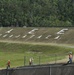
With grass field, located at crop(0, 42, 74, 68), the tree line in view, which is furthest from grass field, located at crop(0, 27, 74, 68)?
the tree line

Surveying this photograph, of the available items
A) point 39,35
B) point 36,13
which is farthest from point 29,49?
point 36,13

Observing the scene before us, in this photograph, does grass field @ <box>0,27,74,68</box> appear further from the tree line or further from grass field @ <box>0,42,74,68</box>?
the tree line

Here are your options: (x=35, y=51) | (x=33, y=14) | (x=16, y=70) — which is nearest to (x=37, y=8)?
→ (x=33, y=14)

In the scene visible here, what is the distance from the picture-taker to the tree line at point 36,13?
12769 centimetres

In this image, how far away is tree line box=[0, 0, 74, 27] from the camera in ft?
419

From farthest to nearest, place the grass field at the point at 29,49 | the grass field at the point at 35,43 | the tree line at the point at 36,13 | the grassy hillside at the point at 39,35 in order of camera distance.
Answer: the tree line at the point at 36,13 → the grassy hillside at the point at 39,35 → the grass field at the point at 35,43 → the grass field at the point at 29,49

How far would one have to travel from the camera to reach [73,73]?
17.5 m

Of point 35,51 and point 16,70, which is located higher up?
point 16,70

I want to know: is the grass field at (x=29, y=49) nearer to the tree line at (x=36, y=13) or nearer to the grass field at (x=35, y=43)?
the grass field at (x=35, y=43)

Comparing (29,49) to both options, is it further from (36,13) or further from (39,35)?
(36,13)

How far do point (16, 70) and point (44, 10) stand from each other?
124523mm

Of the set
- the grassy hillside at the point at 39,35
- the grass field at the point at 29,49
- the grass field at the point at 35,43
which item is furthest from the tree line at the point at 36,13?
the grass field at the point at 29,49

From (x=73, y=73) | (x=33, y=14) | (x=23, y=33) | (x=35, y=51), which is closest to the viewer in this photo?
(x=73, y=73)

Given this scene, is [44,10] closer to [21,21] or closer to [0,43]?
[21,21]
